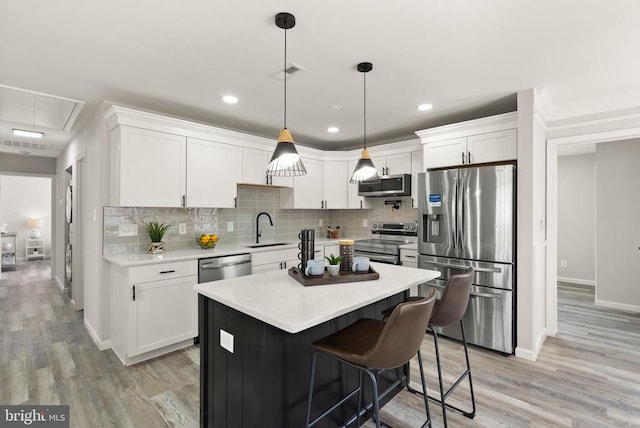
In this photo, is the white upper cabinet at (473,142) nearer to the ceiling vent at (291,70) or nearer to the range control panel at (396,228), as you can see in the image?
the range control panel at (396,228)

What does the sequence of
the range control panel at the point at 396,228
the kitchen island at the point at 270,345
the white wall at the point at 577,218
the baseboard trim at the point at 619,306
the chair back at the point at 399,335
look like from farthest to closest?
the white wall at the point at 577,218 → the range control panel at the point at 396,228 → the baseboard trim at the point at 619,306 → the kitchen island at the point at 270,345 → the chair back at the point at 399,335

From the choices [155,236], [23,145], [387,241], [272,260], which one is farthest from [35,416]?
[23,145]

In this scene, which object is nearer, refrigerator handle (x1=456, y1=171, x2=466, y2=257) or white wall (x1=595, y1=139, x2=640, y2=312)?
refrigerator handle (x1=456, y1=171, x2=466, y2=257)

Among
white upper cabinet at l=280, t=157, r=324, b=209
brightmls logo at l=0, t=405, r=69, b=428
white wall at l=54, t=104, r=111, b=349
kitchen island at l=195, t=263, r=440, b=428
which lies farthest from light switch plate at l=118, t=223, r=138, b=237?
white upper cabinet at l=280, t=157, r=324, b=209

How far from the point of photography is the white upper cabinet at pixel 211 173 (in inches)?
135

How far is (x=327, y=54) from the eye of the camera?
89.4 inches

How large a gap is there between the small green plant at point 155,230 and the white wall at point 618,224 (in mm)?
5654

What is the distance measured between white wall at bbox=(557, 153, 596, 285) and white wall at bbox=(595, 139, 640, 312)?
3.50 feet

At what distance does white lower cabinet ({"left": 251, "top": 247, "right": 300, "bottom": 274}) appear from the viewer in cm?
370

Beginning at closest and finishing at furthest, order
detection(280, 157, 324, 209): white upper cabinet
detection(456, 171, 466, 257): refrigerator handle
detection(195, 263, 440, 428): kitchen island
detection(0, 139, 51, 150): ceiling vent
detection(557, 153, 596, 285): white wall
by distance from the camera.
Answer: detection(195, 263, 440, 428): kitchen island
detection(456, 171, 466, 257): refrigerator handle
detection(280, 157, 324, 209): white upper cabinet
detection(0, 139, 51, 150): ceiling vent
detection(557, 153, 596, 285): white wall

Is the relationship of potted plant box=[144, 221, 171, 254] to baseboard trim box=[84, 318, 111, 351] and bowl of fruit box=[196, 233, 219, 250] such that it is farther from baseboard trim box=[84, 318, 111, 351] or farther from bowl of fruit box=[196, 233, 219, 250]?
baseboard trim box=[84, 318, 111, 351]

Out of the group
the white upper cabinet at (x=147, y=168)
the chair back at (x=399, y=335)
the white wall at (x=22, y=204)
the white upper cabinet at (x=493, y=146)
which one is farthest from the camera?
the white wall at (x=22, y=204)

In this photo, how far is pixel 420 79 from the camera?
2.70m

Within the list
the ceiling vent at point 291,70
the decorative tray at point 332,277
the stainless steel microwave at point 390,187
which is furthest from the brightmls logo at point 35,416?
the stainless steel microwave at point 390,187
